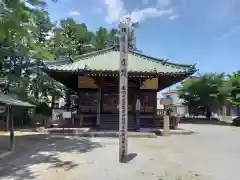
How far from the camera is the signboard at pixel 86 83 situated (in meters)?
22.9

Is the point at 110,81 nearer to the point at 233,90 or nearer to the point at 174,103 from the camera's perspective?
the point at 233,90

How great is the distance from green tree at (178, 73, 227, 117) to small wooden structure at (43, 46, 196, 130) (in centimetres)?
1149

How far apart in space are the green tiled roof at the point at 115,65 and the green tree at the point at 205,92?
46.6 ft

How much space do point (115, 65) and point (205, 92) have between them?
56.8ft

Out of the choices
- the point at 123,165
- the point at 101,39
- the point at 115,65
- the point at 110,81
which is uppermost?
the point at 101,39

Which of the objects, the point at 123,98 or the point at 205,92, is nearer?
the point at 123,98

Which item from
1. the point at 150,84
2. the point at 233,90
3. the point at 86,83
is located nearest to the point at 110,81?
the point at 86,83

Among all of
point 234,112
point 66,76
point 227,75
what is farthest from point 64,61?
point 234,112

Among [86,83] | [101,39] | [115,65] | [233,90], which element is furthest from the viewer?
[101,39]

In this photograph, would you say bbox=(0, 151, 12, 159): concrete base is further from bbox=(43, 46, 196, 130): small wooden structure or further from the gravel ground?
bbox=(43, 46, 196, 130): small wooden structure

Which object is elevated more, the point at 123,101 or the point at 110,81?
the point at 110,81

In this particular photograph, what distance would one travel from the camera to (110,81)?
22.8m

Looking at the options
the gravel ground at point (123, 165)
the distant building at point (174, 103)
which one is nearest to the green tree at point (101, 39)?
the distant building at point (174, 103)

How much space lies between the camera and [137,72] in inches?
754
